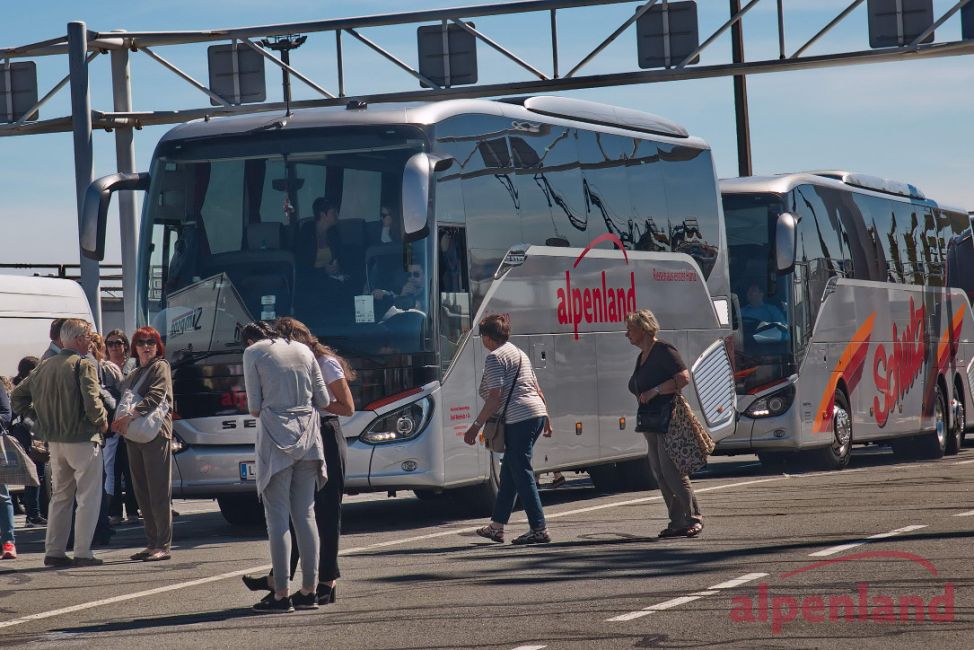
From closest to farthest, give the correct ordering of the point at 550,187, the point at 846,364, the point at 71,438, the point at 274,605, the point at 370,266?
the point at 274,605, the point at 71,438, the point at 370,266, the point at 550,187, the point at 846,364

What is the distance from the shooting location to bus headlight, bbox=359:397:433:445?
14.0m

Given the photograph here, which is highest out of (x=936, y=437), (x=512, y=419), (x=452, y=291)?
(x=452, y=291)

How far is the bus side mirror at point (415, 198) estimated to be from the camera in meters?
13.3

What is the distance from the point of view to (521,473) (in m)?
12.6

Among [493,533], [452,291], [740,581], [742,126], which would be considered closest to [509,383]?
[493,533]

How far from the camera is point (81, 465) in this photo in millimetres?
12422

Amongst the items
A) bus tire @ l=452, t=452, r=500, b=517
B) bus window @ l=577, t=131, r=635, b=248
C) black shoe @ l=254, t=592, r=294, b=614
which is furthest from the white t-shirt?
bus window @ l=577, t=131, r=635, b=248

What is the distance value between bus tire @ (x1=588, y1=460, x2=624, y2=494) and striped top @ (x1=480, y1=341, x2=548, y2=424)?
6183mm

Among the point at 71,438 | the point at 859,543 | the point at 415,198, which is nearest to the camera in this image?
the point at 859,543

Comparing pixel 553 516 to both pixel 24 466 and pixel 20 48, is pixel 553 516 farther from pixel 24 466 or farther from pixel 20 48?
pixel 20 48

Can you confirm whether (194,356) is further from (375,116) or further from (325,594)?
(325,594)

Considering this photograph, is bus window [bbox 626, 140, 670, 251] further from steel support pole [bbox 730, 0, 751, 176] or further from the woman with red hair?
steel support pole [bbox 730, 0, 751, 176]

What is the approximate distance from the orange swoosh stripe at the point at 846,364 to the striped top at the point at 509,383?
30.6 feet

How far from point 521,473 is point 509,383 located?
676 mm
